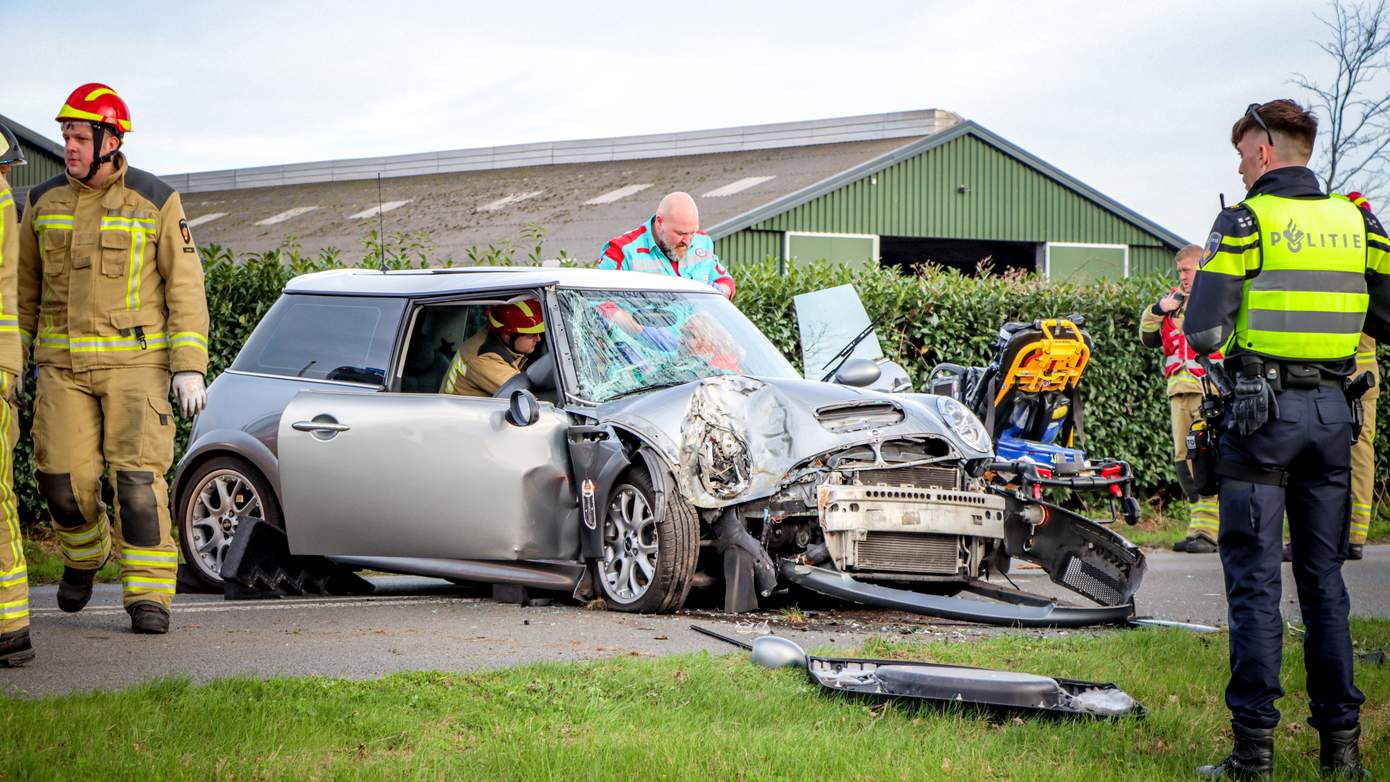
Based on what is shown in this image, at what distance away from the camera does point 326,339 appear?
9031 mm

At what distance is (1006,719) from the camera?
17.1 ft

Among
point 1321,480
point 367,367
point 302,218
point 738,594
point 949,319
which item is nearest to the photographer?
point 1321,480

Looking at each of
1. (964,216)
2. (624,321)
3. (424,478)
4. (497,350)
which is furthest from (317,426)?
(964,216)

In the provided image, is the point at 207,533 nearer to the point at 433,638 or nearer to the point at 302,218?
the point at 433,638

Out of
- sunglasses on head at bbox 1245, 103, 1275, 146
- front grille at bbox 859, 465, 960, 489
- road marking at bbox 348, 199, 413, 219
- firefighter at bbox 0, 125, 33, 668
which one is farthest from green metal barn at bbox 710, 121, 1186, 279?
sunglasses on head at bbox 1245, 103, 1275, 146

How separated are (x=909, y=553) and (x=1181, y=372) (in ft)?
17.5

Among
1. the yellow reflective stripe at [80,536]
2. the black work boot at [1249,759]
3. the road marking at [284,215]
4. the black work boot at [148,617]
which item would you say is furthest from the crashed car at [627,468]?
the road marking at [284,215]

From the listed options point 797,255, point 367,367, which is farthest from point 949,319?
point 797,255

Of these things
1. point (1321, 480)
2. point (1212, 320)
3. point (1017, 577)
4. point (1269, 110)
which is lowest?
point (1017, 577)

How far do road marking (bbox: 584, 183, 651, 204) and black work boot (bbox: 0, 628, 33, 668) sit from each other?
22738 millimetres

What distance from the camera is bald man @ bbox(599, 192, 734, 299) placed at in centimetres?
1000

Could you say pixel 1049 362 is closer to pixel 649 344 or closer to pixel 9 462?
pixel 649 344

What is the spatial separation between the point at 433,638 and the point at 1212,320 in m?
3.73

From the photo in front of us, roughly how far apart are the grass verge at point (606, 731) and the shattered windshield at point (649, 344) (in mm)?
2483
